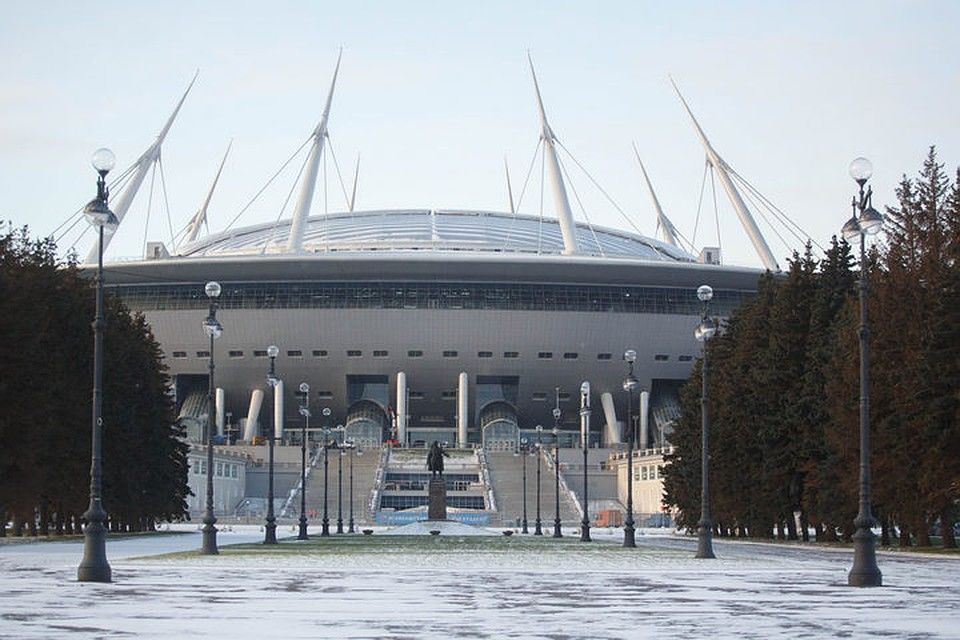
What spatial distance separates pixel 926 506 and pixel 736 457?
57.7ft

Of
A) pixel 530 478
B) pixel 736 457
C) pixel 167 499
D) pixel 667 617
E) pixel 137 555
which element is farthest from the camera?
pixel 530 478

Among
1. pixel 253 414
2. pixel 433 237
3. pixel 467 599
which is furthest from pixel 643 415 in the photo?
pixel 467 599

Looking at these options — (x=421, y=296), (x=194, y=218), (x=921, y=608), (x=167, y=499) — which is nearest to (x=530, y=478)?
(x=421, y=296)

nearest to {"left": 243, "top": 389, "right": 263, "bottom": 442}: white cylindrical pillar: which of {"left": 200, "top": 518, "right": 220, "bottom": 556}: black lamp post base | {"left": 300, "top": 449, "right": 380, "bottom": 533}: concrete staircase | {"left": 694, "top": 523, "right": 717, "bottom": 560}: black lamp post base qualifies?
{"left": 300, "top": 449, "right": 380, "bottom": 533}: concrete staircase

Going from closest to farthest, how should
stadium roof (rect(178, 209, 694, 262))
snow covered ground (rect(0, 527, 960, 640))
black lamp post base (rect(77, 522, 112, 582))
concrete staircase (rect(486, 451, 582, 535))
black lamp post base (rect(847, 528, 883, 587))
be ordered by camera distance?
1. snow covered ground (rect(0, 527, 960, 640))
2. black lamp post base (rect(77, 522, 112, 582))
3. black lamp post base (rect(847, 528, 883, 587))
4. concrete staircase (rect(486, 451, 582, 535))
5. stadium roof (rect(178, 209, 694, 262))

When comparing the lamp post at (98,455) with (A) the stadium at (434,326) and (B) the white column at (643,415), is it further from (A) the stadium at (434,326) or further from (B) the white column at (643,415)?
(B) the white column at (643,415)

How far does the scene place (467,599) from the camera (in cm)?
2242

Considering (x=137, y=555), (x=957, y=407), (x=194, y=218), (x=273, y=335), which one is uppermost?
(x=194, y=218)

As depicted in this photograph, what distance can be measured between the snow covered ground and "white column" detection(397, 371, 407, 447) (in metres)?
99.4

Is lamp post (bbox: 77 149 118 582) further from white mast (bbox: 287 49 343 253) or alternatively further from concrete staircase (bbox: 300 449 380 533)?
white mast (bbox: 287 49 343 253)

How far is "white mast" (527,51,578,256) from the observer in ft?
454

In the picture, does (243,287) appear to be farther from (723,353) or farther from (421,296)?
(723,353)

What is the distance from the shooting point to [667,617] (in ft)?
62.8

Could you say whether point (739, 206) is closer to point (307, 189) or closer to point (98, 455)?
point (307, 189)
